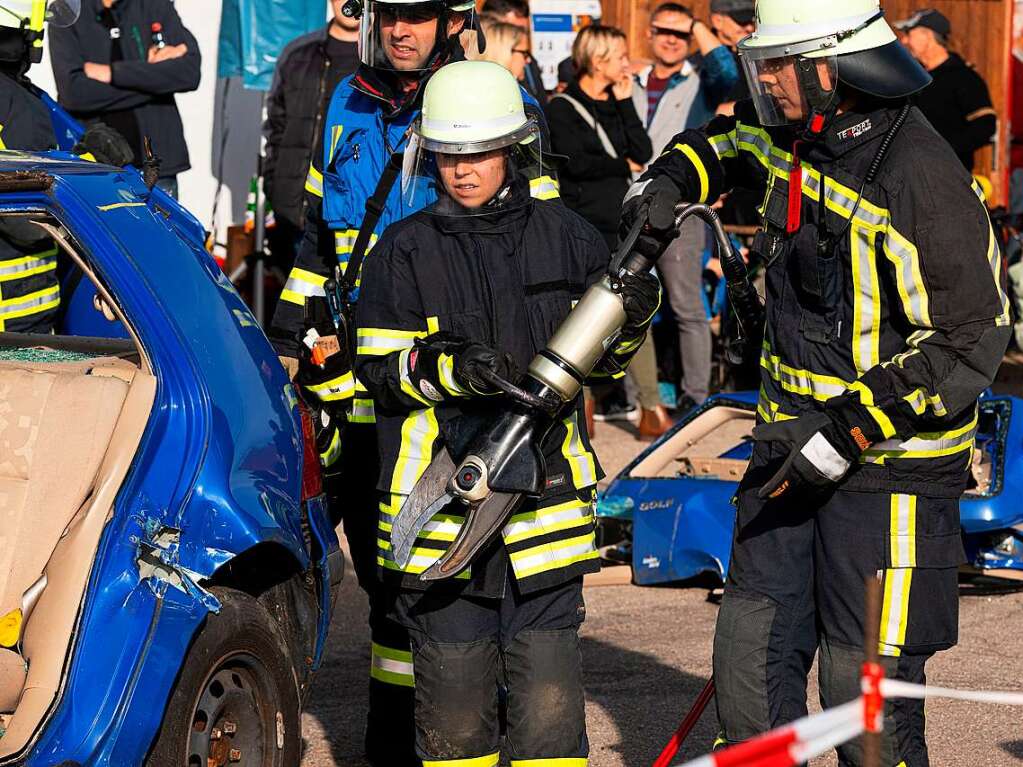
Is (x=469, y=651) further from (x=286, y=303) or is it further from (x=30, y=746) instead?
(x=286, y=303)

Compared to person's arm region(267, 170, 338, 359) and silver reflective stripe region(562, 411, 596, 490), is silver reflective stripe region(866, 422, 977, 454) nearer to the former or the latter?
silver reflective stripe region(562, 411, 596, 490)

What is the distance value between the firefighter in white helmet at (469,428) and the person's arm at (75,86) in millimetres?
4975

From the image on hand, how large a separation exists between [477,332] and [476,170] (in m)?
→ 0.37

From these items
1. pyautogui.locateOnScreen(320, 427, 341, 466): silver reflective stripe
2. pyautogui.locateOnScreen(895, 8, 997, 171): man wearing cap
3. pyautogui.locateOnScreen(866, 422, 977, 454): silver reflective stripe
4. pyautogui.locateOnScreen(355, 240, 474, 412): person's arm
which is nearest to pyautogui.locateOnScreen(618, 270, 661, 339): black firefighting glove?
pyautogui.locateOnScreen(355, 240, 474, 412): person's arm

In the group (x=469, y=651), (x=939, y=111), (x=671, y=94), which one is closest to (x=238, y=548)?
(x=469, y=651)

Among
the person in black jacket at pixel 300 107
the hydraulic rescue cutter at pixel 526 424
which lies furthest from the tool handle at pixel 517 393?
the person in black jacket at pixel 300 107

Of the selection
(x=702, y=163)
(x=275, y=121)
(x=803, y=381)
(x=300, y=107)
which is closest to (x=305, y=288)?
(x=702, y=163)

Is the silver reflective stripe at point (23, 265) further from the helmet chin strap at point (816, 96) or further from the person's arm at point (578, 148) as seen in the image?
the person's arm at point (578, 148)

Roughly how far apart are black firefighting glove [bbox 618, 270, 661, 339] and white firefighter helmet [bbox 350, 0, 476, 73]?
3.55 ft

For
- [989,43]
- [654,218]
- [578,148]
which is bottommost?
[989,43]

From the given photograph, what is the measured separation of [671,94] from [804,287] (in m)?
6.12

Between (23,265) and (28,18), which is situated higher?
(28,18)

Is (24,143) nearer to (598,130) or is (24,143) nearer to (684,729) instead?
(684,729)

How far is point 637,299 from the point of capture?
3.60 metres
